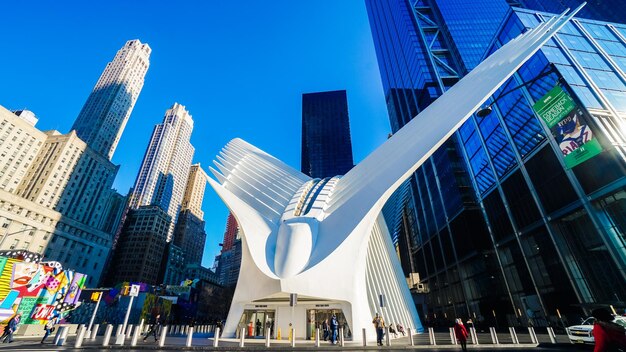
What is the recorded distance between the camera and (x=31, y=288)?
23453 mm

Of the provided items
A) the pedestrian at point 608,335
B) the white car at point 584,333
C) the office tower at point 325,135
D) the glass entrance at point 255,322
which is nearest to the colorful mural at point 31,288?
the glass entrance at point 255,322

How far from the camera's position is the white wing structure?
55.9 ft

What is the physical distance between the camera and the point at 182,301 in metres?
60.8

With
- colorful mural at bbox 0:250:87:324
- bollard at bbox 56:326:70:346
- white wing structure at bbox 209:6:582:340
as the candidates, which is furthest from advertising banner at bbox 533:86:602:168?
colorful mural at bbox 0:250:87:324

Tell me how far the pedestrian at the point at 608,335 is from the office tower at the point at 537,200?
19.0m

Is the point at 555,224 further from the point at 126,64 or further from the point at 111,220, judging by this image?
the point at 126,64

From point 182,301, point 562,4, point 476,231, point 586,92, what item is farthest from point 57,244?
point 562,4

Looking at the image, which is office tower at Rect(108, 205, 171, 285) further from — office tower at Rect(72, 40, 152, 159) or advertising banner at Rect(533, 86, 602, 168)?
advertising banner at Rect(533, 86, 602, 168)

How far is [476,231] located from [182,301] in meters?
58.8

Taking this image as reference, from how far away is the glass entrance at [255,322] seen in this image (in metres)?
18.6

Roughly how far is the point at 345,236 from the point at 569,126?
71.4 feet

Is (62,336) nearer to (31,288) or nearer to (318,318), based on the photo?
(318,318)

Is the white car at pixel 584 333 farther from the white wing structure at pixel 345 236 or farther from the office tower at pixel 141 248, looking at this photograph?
the office tower at pixel 141 248

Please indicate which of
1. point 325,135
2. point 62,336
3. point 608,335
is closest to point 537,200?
point 608,335
